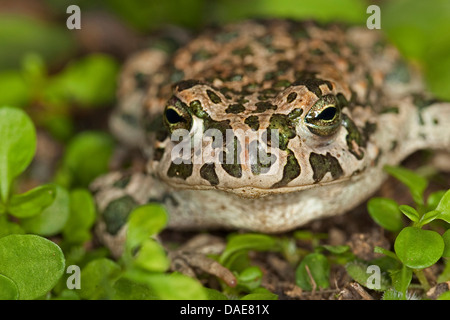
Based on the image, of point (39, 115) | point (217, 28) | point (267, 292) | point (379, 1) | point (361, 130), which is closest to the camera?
point (267, 292)

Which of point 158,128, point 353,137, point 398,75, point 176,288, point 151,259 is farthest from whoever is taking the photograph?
point 398,75

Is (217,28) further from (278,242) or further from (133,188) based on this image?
(278,242)

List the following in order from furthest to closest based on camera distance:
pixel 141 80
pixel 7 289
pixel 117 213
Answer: pixel 141 80, pixel 117 213, pixel 7 289

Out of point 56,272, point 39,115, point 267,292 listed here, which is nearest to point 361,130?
point 267,292

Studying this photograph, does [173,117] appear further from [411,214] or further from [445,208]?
[445,208]

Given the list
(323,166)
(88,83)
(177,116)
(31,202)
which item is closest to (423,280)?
(323,166)
